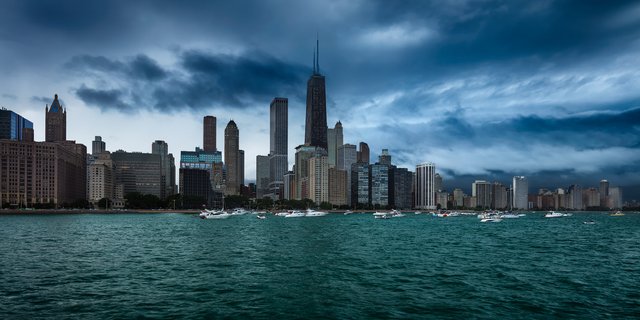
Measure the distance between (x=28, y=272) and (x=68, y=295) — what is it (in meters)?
14.7

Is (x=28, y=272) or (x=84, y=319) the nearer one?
(x=84, y=319)

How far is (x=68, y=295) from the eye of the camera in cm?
3522

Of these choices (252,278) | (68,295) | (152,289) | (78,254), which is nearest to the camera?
(68,295)

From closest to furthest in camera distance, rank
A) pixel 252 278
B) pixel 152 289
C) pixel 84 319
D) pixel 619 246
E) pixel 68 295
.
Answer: pixel 84 319
pixel 68 295
pixel 152 289
pixel 252 278
pixel 619 246

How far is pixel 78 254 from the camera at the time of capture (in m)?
61.3

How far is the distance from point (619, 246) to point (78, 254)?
278 ft

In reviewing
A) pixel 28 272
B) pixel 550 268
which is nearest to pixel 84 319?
pixel 28 272

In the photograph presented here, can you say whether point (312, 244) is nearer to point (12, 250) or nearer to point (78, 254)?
point (78, 254)

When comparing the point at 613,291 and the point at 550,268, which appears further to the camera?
the point at 550,268

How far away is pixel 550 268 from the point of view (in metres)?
50.6

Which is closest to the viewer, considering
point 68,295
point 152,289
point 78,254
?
point 68,295

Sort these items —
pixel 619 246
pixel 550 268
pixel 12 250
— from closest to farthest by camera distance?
pixel 550 268 → pixel 12 250 → pixel 619 246

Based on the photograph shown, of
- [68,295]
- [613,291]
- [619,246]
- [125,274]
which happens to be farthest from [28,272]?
[619,246]

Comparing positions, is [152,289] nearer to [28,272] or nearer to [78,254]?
[28,272]
